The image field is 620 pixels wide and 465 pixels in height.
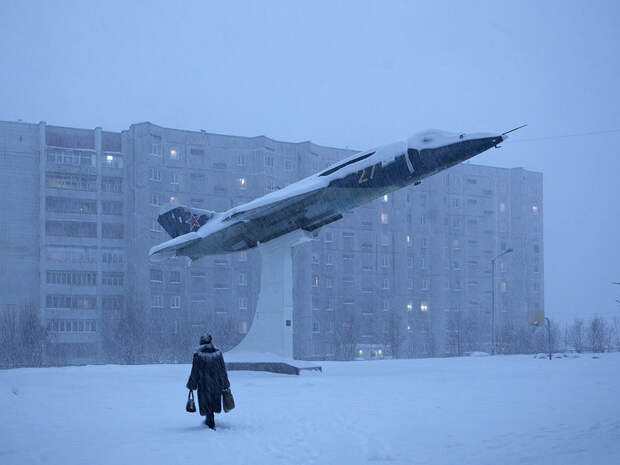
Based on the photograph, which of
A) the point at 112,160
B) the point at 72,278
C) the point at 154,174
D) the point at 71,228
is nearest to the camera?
the point at 72,278

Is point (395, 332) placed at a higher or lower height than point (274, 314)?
lower

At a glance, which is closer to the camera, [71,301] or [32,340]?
[32,340]

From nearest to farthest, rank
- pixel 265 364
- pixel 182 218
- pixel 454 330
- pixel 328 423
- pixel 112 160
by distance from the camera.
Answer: pixel 328 423, pixel 265 364, pixel 182 218, pixel 112 160, pixel 454 330

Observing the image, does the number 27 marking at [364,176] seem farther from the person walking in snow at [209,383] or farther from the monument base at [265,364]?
the person walking in snow at [209,383]

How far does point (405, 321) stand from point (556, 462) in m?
73.8

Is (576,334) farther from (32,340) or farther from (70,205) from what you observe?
(70,205)

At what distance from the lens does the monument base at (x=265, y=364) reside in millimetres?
25266

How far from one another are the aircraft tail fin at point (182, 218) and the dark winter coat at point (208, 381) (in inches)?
750

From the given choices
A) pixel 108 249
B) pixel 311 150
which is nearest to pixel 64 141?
pixel 108 249

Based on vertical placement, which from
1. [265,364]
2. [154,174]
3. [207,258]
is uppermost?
[154,174]

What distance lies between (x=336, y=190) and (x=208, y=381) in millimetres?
13851

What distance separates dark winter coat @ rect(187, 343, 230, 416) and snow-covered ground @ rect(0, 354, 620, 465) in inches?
18.2

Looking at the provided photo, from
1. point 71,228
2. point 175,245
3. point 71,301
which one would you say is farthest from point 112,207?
point 175,245

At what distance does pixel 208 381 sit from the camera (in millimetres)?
12094
